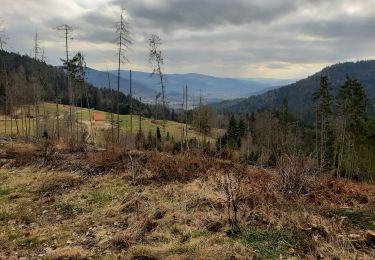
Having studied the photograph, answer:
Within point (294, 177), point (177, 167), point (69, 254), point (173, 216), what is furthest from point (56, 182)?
point (294, 177)

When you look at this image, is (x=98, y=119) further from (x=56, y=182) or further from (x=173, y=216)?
(x=173, y=216)

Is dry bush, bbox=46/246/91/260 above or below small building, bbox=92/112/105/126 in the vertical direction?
above

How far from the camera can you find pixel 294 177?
13.5 metres

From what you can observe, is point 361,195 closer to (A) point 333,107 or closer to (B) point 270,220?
(B) point 270,220

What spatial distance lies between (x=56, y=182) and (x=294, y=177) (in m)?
10.2

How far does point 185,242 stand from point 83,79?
5361 cm

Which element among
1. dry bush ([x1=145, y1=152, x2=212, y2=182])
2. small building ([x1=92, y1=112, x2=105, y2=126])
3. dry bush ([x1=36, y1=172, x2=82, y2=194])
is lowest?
small building ([x1=92, y1=112, x2=105, y2=126])

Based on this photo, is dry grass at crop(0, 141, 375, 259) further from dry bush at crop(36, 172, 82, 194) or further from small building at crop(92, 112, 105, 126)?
small building at crop(92, 112, 105, 126)

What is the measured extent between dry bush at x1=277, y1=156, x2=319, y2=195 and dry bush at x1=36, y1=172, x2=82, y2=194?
8671 mm

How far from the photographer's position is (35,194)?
1602 centimetres

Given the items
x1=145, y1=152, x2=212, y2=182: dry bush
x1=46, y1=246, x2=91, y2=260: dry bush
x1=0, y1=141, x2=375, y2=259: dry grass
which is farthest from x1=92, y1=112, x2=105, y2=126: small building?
x1=46, y1=246, x2=91, y2=260: dry bush

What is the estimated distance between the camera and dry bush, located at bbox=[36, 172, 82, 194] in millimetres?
16344

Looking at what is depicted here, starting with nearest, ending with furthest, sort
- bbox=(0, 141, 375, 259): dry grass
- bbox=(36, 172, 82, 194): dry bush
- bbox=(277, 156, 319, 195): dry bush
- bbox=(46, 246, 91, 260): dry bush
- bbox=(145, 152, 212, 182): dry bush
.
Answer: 1. bbox=(0, 141, 375, 259): dry grass
2. bbox=(46, 246, 91, 260): dry bush
3. bbox=(277, 156, 319, 195): dry bush
4. bbox=(145, 152, 212, 182): dry bush
5. bbox=(36, 172, 82, 194): dry bush

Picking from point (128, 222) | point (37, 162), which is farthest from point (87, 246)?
point (37, 162)
